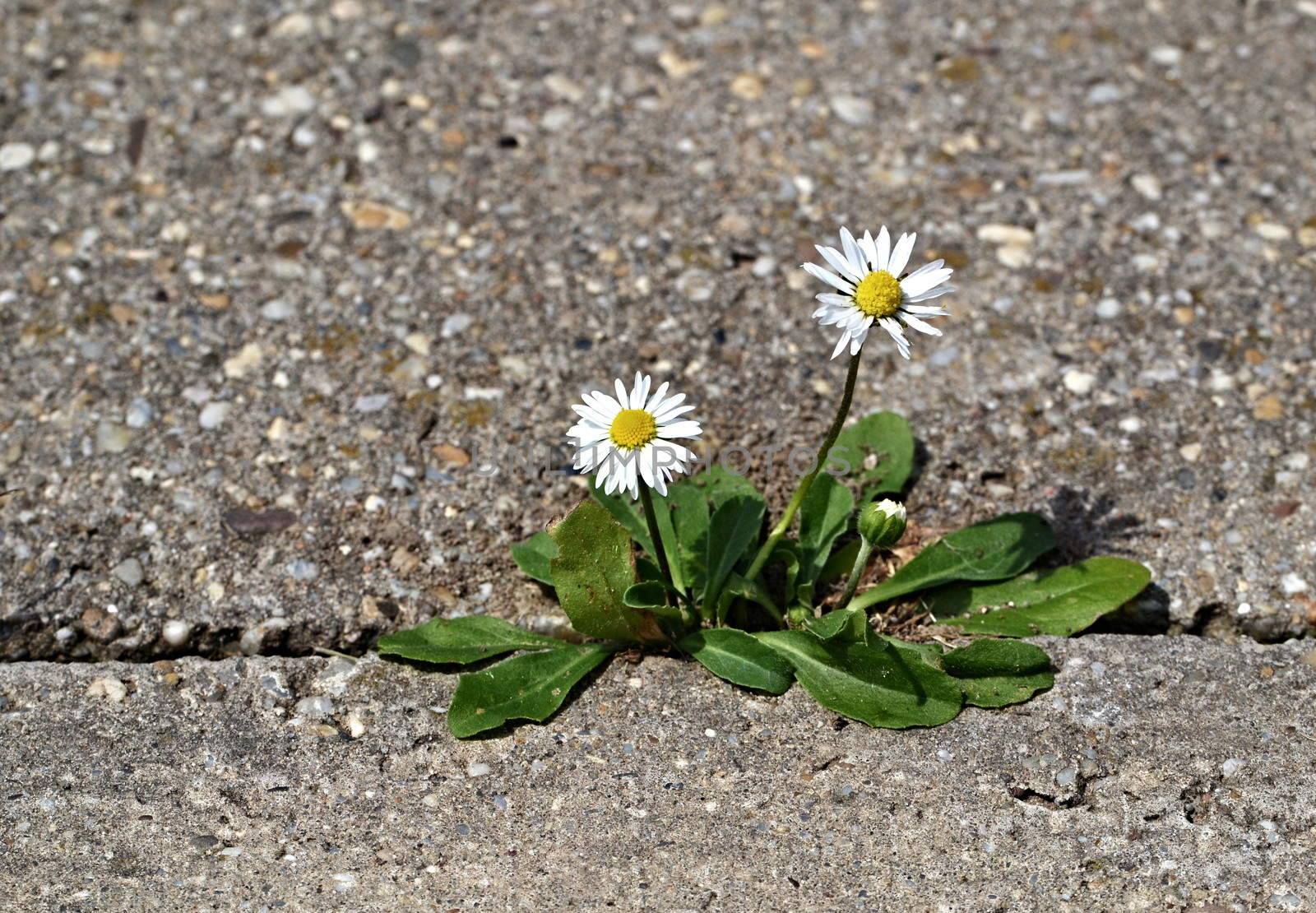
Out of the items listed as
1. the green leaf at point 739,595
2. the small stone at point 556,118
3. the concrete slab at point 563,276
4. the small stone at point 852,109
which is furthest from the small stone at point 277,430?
the small stone at point 852,109

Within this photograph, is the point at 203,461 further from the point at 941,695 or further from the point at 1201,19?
the point at 1201,19

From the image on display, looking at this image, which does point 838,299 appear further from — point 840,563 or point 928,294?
point 840,563

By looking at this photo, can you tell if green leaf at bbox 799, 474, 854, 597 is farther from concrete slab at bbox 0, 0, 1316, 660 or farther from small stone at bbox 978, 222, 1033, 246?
small stone at bbox 978, 222, 1033, 246

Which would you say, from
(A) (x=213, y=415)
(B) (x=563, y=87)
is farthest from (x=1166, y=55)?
(A) (x=213, y=415)

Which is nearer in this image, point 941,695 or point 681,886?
point 681,886

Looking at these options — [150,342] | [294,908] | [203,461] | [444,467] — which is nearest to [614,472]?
[444,467]

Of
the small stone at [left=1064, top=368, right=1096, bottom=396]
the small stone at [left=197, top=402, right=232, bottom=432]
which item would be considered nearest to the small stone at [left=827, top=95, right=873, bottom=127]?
the small stone at [left=1064, top=368, right=1096, bottom=396]
